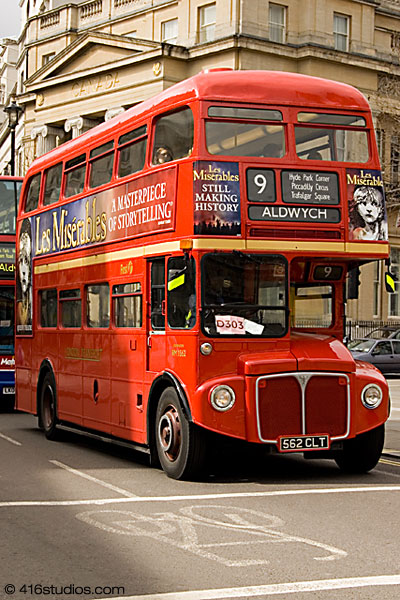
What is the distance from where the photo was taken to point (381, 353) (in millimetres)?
39312

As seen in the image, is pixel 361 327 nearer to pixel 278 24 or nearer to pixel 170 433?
pixel 278 24

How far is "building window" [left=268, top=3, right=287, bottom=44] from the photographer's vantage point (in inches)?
2052

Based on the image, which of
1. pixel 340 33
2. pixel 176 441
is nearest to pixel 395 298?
pixel 340 33

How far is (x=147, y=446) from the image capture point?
499 inches

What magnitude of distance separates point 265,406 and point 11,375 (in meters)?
12.1

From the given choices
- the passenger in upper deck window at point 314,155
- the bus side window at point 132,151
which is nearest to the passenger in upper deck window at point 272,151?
the passenger in upper deck window at point 314,155

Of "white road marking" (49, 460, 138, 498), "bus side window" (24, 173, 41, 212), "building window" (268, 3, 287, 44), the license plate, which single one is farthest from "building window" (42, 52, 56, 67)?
the license plate

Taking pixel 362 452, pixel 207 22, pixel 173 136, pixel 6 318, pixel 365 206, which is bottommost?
pixel 362 452

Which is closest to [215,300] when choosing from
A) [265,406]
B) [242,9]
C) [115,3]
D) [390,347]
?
[265,406]

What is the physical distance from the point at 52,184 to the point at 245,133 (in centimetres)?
583

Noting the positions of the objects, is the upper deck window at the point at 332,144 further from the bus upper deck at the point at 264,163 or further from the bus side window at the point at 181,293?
the bus side window at the point at 181,293

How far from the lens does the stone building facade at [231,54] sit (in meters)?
50.6

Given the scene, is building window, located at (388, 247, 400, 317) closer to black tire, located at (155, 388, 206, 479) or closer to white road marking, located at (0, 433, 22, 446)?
white road marking, located at (0, 433, 22, 446)

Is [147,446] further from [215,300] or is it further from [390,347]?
[390,347]
